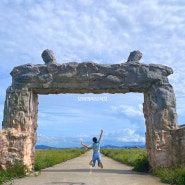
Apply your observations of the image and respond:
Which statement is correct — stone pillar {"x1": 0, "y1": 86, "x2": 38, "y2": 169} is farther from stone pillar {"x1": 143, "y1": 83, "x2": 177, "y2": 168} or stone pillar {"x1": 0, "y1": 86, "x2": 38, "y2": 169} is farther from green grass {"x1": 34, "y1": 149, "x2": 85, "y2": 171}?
stone pillar {"x1": 143, "y1": 83, "x2": 177, "y2": 168}

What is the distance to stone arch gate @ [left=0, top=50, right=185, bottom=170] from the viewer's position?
15.6 meters

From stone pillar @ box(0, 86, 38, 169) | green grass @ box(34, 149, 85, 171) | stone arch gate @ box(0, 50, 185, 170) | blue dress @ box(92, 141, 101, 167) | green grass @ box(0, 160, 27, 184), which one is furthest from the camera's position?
green grass @ box(34, 149, 85, 171)

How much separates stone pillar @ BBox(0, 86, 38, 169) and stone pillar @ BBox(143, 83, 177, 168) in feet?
17.3

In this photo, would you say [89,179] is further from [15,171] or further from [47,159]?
[47,159]

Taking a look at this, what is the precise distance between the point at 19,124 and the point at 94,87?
3.60m

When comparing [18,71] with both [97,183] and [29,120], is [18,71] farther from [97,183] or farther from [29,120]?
[97,183]

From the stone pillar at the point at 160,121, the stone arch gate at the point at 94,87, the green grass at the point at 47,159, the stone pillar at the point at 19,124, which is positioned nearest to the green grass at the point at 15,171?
the stone pillar at the point at 19,124

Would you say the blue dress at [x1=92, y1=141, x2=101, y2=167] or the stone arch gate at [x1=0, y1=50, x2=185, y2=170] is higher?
the stone arch gate at [x1=0, y1=50, x2=185, y2=170]

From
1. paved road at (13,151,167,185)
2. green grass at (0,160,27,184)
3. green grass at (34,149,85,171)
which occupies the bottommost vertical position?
paved road at (13,151,167,185)

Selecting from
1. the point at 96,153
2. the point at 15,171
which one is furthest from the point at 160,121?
the point at 15,171

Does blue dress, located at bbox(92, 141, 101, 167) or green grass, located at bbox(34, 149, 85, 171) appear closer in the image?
blue dress, located at bbox(92, 141, 101, 167)

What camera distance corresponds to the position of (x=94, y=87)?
623 inches

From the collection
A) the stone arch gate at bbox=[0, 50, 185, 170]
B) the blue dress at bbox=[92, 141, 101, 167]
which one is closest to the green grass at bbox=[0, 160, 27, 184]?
the stone arch gate at bbox=[0, 50, 185, 170]

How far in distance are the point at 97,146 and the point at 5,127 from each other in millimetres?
4133
